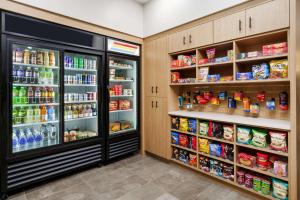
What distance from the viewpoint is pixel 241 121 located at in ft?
7.50

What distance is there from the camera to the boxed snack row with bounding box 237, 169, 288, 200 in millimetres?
1999

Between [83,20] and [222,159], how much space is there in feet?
9.68

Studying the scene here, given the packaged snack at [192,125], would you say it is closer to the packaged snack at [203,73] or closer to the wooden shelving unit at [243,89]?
the wooden shelving unit at [243,89]

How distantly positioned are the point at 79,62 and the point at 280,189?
10.7 ft

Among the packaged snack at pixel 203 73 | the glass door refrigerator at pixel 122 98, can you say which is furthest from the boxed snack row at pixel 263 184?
the glass door refrigerator at pixel 122 98

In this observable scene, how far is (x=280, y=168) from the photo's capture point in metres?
Answer: 2.02

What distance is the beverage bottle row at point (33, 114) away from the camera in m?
2.42

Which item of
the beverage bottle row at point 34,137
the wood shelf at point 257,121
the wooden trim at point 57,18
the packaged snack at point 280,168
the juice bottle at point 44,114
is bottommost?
the packaged snack at point 280,168

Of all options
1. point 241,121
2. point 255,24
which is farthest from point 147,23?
point 241,121

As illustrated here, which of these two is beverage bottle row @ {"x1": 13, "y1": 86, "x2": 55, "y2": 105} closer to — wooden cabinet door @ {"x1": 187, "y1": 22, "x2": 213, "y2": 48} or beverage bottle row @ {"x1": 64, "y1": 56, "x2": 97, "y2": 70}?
beverage bottle row @ {"x1": 64, "y1": 56, "x2": 97, "y2": 70}

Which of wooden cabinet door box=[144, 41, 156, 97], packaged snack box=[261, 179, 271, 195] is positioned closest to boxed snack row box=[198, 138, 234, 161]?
packaged snack box=[261, 179, 271, 195]

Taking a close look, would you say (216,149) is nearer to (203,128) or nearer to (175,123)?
(203,128)

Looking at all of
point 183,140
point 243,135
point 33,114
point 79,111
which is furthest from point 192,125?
point 33,114

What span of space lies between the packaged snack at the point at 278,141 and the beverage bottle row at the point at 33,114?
295cm
